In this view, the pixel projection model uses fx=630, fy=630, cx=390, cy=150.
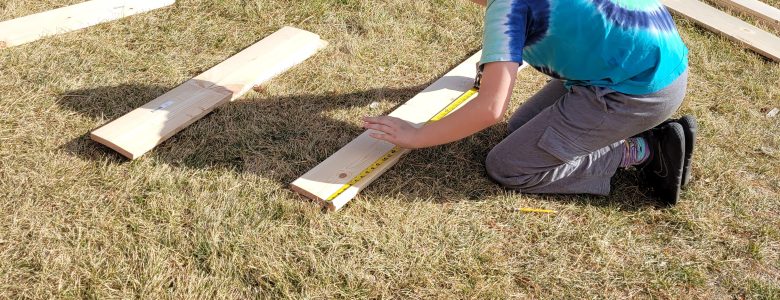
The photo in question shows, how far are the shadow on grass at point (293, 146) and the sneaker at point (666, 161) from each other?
89 mm

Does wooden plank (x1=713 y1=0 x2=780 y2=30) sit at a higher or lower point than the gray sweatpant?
lower

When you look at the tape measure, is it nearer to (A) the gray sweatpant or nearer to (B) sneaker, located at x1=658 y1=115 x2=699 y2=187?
(A) the gray sweatpant

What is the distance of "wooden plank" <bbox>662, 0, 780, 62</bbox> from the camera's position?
4.50 m

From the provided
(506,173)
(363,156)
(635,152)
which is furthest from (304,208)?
(635,152)

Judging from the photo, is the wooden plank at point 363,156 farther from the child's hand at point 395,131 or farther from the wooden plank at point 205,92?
the wooden plank at point 205,92

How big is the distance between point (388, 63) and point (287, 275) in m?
1.94

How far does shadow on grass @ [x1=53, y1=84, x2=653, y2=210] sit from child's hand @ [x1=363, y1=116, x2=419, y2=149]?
0.95 ft

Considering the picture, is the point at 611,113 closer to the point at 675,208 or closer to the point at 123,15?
the point at 675,208

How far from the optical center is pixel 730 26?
472cm

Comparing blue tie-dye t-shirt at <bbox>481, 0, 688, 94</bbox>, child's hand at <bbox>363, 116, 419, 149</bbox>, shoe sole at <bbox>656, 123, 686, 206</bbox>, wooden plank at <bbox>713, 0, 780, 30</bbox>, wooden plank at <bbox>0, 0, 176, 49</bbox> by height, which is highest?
blue tie-dye t-shirt at <bbox>481, 0, 688, 94</bbox>

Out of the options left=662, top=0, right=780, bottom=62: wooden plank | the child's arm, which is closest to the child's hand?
the child's arm

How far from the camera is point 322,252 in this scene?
101 inches

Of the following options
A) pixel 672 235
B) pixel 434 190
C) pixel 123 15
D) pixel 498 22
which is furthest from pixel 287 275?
pixel 123 15

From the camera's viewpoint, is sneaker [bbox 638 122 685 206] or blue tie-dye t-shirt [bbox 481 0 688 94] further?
sneaker [bbox 638 122 685 206]
